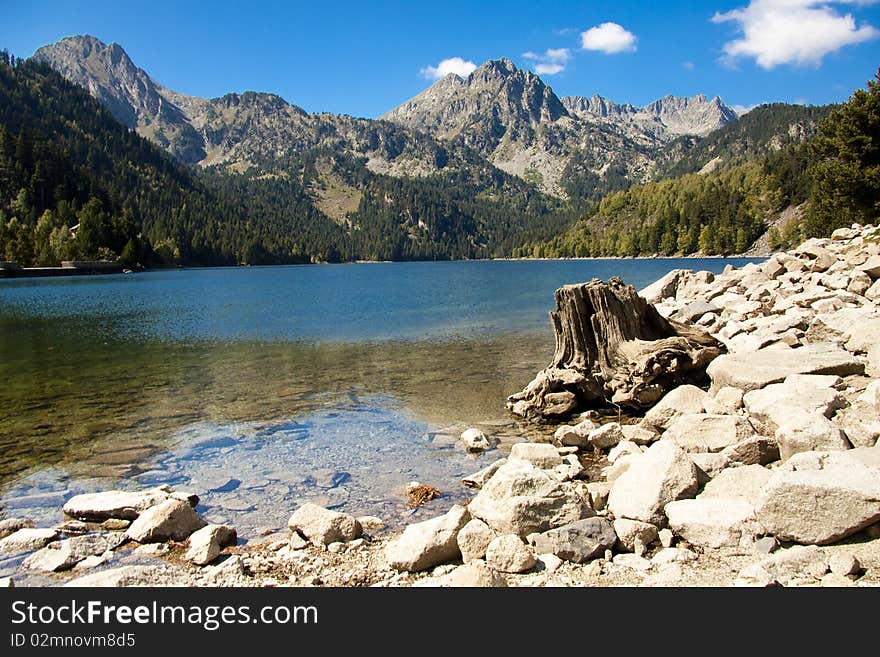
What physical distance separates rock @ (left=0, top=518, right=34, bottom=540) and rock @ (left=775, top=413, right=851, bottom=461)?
11924 mm

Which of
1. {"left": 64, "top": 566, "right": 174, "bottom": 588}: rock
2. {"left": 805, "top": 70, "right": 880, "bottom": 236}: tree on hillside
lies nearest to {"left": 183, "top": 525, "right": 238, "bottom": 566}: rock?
{"left": 64, "top": 566, "right": 174, "bottom": 588}: rock

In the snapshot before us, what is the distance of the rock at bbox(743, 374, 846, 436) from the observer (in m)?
9.43

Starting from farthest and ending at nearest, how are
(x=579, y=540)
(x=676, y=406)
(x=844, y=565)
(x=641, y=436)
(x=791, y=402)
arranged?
(x=676, y=406)
(x=641, y=436)
(x=791, y=402)
(x=579, y=540)
(x=844, y=565)

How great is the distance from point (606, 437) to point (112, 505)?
9.60 metres

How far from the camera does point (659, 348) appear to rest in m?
16.3

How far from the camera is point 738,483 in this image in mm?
7891

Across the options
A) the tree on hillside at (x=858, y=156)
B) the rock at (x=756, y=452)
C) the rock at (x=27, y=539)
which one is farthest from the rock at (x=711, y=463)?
the tree on hillside at (x=858, y=156)

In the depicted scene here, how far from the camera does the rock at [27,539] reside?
8477mm

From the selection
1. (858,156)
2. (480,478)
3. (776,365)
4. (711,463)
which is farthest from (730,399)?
(858,156)

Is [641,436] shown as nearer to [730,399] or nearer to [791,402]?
[730,399]

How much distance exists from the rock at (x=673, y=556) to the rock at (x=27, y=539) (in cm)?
857

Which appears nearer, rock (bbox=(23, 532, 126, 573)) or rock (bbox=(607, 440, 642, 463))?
rock (bbox=(23, 532, 126, 573))

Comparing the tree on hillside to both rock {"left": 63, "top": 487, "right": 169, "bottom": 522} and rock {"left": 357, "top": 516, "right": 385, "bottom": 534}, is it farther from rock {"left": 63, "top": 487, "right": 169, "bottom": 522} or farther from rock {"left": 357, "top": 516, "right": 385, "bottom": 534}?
rock {"left": 63, "top": 487, "right": 169, "bottom": 522}

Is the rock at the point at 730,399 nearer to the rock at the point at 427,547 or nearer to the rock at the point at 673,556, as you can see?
the rock at the point at 673,556
